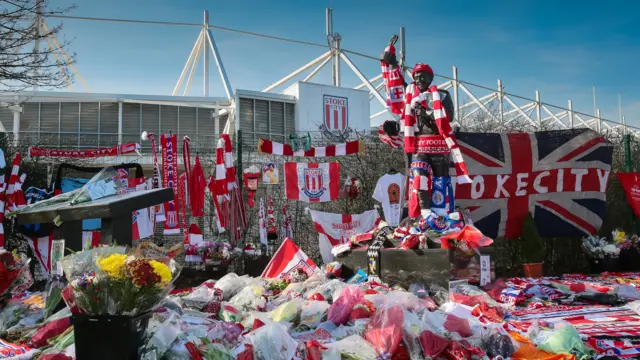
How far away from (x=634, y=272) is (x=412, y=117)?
4.06 meters

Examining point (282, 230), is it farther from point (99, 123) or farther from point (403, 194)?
point (99, 123)

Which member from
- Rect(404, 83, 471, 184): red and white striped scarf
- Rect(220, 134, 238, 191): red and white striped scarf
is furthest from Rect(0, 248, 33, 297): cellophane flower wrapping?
Rect(404, 83, 471, 184): red and white striped scarf

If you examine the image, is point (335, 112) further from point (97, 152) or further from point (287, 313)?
point (287, 313)

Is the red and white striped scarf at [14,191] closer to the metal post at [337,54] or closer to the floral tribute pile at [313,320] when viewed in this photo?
the floral tribute pile at [313,320]

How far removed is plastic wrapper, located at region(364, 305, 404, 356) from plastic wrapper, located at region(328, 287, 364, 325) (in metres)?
0.36

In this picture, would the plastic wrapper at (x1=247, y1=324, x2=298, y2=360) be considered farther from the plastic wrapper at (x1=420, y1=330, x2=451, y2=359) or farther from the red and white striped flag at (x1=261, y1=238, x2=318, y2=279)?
the red and white striped flag at (x1=261, y1=238, x2=318, y2=279)

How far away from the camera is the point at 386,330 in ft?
11.7

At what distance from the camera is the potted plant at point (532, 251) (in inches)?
283

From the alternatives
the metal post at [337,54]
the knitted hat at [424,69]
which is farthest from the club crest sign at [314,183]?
the metal post at [337,54]

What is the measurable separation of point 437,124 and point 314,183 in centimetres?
265

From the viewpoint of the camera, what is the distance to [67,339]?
130 inches

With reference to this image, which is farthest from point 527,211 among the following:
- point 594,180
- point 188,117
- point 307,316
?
point 188,117

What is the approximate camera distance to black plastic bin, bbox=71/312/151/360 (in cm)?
282

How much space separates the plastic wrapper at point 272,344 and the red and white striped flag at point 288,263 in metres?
2.97
